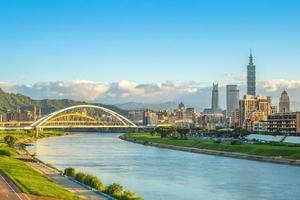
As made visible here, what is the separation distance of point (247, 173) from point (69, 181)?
492 inches

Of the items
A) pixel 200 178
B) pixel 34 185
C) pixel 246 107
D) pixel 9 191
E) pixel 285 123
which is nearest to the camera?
pixel 9 191

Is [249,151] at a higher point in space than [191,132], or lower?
lower

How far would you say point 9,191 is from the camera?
2145cm

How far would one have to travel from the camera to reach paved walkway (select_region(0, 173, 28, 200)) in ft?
64.7

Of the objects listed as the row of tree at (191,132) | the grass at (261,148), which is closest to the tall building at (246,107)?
the row of tree at (191,132)

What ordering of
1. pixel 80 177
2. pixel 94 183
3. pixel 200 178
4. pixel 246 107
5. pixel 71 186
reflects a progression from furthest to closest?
pixel 246 107
pixel 200 178
pixel 80 177
pixel 71 186
pixel 94 183

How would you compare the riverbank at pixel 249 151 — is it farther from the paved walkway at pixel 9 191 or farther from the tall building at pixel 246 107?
the tall building at pixel 246 107

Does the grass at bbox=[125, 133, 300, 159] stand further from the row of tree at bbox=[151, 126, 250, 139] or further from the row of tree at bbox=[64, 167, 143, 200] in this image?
the row of tree at bbox=[64, 167, 143, 200]

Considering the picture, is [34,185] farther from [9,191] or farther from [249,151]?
[249,151]

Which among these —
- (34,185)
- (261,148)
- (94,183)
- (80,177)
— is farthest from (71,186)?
(261,148)

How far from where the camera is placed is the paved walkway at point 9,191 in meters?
19.7

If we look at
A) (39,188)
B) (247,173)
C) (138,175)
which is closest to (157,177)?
(138,175)

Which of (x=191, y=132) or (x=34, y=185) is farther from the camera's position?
(x=191, y=132)

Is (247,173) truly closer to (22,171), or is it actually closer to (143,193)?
(143,193)
